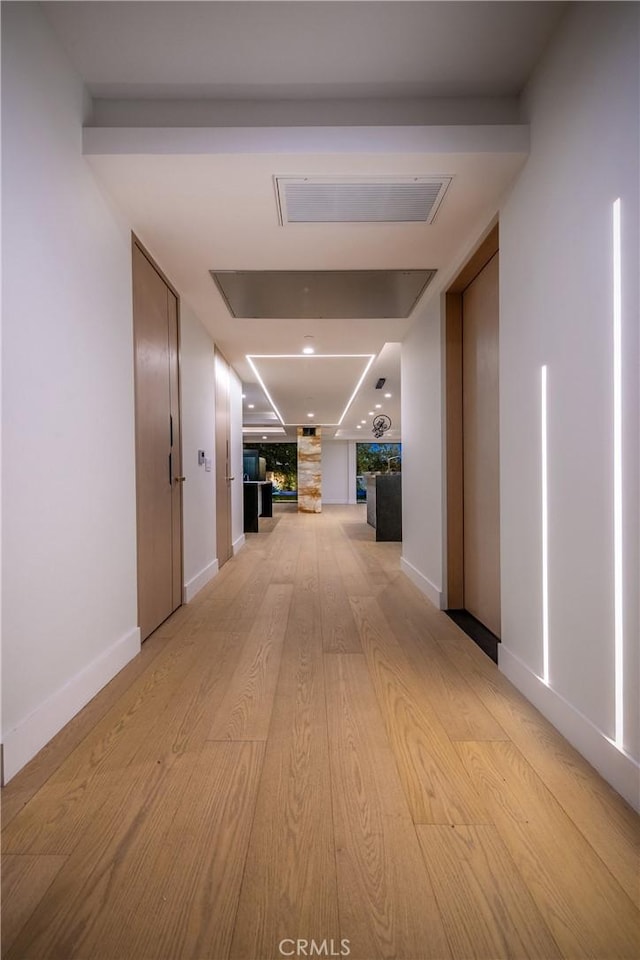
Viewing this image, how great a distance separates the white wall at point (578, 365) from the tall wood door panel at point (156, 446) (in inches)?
77.0

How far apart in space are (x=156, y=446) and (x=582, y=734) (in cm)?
251

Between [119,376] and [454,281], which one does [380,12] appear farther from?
[119,376]

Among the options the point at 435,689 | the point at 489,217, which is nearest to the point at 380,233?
the point at 489,217

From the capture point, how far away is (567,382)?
1.54m

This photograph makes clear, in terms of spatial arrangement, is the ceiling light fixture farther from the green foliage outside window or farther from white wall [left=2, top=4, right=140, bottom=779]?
the green foliage outside window

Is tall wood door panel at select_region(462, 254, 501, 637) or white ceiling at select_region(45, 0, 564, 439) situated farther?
tall wood door panel at select_region(462, 254, 501, 637)

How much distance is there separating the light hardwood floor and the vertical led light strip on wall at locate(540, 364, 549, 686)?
0.26m

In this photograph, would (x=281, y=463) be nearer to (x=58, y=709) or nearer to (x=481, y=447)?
(x=481, y=447)

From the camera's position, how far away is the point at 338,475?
1656cm

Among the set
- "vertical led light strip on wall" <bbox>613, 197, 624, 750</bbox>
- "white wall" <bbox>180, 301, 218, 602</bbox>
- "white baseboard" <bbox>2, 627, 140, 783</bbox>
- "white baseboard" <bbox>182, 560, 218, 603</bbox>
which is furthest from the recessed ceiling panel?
Result: "white baseboard" <bbox>2, 627, 140, 783</bbox>

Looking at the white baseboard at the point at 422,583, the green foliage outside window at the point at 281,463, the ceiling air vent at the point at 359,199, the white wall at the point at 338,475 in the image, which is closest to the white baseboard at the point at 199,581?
the white baseboard at the point at 422,583

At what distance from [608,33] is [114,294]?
2100 millimetres

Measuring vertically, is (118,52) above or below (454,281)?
above

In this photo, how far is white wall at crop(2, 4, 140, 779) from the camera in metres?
1.38
